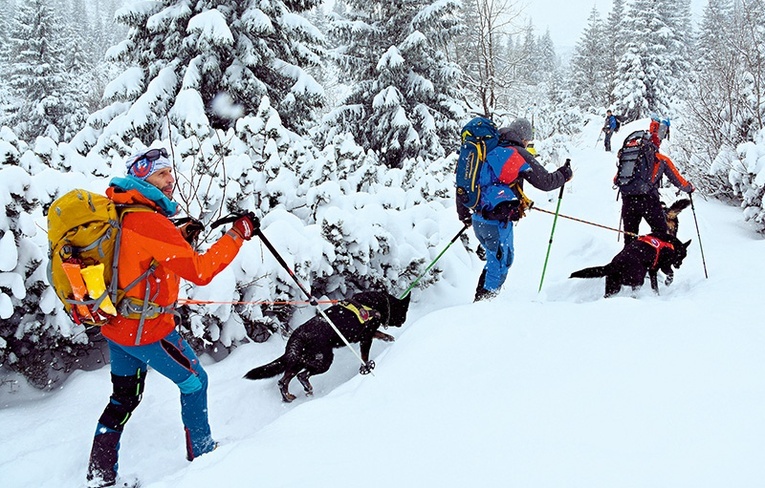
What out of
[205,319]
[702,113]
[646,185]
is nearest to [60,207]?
[205,319]

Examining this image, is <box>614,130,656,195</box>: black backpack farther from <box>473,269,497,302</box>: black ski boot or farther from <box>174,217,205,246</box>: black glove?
<box>174,217,205,246</box>: black glove

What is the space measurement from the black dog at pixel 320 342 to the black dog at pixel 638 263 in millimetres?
2564

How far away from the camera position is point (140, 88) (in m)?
10.5

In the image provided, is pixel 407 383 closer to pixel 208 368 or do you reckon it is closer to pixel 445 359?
pixel 445 359

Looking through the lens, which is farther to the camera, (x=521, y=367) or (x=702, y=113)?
(x=702, y=113)

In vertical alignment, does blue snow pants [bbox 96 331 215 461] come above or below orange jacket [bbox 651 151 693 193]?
below

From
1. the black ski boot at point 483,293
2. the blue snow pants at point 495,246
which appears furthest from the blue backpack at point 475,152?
the black ski boot at point 483,293

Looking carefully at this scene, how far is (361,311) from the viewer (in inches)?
173

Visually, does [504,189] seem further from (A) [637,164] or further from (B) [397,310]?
(A) [637,164]

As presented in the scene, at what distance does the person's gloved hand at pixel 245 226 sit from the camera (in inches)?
117

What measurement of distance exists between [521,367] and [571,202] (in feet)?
30.2

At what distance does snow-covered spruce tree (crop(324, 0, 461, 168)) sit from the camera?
12.9m

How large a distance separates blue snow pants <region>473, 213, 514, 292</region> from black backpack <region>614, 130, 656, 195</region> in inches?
76.8

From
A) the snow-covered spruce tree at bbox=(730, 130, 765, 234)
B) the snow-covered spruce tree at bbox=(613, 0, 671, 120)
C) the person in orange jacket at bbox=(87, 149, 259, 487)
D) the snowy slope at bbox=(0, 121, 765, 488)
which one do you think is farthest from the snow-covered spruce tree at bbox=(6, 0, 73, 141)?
the snow-covered spruce tree at bbox=(613, 0, 671, 120)
